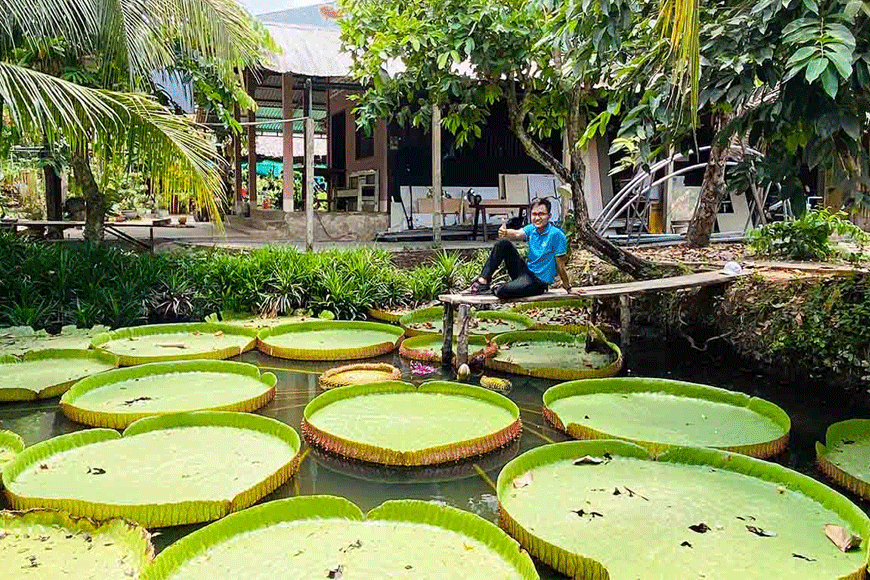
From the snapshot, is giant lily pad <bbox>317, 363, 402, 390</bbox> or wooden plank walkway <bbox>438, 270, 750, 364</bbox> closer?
giant lily pad <bbox>317, 363, 402, 390</bbox>

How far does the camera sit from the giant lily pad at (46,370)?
422 centimetres

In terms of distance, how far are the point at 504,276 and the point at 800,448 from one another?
428cm

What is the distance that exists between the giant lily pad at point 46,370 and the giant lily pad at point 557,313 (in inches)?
147

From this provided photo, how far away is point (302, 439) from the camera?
370 centimetres

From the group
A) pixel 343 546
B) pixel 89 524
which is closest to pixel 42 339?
→ pixel 89 524

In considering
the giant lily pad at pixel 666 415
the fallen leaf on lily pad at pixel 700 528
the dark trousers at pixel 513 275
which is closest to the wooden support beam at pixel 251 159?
the dark trousers at pixel 513 275

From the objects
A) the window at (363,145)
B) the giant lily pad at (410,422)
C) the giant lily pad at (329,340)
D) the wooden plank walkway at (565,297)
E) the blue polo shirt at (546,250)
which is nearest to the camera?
the giant lily pad at (410,422)

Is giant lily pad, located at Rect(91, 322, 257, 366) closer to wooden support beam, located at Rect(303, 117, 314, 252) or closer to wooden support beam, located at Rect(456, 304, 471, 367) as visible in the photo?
wooden support beam, located at Rect(456, 304, 471, 367)

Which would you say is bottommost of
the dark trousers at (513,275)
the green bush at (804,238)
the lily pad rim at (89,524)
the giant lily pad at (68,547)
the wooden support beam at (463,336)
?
the giant lily pad at (68,547)

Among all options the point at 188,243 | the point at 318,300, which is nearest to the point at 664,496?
the point at 318,300

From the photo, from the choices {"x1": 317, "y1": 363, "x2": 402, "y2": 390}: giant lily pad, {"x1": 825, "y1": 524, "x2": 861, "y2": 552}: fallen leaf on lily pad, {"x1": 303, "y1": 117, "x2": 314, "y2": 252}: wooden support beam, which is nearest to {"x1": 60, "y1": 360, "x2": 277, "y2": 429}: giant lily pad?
{"x1": 317, "y1": 363, "x2": 402, "y2": 390}: giant lily pad

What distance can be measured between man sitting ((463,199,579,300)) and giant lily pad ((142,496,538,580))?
2563 mm

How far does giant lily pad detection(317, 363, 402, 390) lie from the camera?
4629mm

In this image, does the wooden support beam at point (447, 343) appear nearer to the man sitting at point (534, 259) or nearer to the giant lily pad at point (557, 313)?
the man sitting at point (534, 259)
